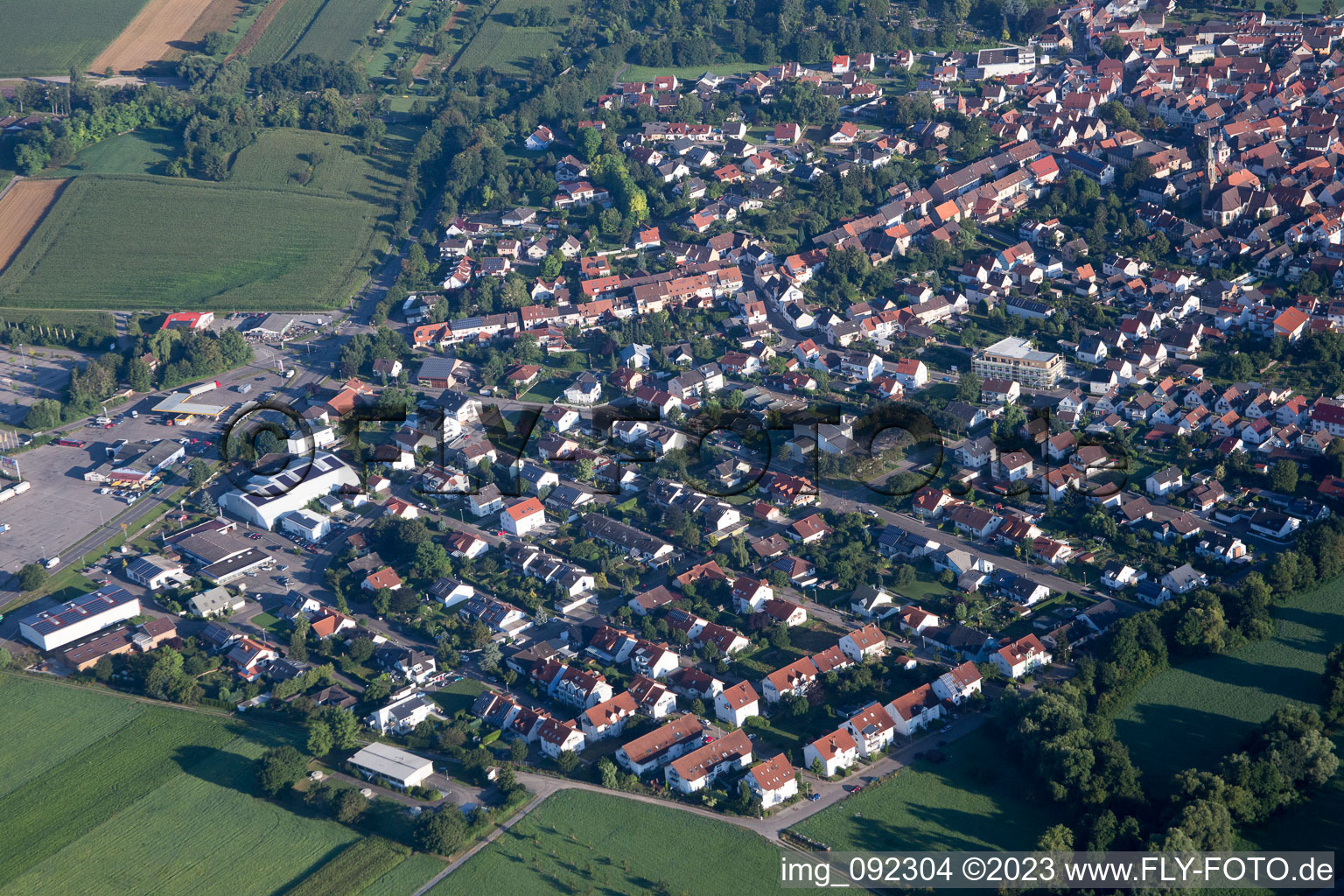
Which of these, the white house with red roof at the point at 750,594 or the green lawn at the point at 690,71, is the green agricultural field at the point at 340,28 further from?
the white house with red roof at the point at 750,594

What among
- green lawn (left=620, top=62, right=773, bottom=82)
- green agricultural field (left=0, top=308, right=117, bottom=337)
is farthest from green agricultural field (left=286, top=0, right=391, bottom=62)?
green agricultural field (left=0, top=308, right=117, bottom=337)

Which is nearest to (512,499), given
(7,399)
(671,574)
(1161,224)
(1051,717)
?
(671,574)

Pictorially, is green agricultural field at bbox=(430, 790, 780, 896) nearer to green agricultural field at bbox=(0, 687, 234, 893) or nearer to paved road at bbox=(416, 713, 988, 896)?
paved road at bbox=(416, 713, 988, 896)

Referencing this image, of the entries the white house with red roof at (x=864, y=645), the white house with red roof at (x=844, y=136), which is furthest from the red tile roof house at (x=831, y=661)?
the white house with red roof at (x=844, y=136)

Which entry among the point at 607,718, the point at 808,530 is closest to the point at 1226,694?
the point at 808,530

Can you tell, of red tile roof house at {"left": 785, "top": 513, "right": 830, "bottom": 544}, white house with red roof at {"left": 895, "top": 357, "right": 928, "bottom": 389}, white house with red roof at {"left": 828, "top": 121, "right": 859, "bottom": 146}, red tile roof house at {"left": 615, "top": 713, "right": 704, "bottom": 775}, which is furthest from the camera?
white house with red roof at {"left": 828, "top": 121, "right": 859, "bottom": 146}

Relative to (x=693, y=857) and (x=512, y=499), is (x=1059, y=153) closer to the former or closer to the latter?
(x=512, y=499)
